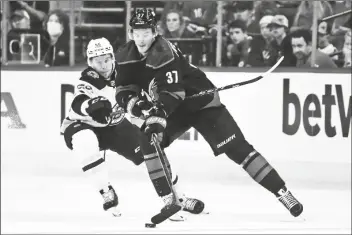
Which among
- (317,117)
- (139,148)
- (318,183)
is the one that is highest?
(139,148)

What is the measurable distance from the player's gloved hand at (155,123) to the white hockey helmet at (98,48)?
0.77 ft

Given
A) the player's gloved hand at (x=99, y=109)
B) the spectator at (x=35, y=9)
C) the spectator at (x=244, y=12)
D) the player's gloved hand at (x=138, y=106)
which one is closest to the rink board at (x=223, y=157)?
the spectator at (x=244, y=12)

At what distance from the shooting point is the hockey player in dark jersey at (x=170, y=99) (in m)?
2.94

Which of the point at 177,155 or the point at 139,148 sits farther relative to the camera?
the point at 177,155

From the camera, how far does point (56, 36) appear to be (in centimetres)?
363

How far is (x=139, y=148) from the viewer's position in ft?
10.7

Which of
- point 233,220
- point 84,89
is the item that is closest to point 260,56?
point 84,89

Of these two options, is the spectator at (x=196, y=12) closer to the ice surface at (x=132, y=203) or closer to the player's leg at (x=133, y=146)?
the player's leg at (x=133, y=146)

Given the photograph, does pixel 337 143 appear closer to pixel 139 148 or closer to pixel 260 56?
pixel 260 56

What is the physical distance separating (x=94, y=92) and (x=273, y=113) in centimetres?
442

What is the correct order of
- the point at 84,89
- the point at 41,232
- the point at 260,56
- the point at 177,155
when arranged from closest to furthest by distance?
the point at 84,89
the point at 260,56
the point at 41,232
the point at 177,155

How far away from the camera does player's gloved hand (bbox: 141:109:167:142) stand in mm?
3029

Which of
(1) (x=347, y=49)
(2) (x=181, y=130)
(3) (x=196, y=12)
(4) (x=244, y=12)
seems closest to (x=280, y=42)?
(3) (x=196, y=12)

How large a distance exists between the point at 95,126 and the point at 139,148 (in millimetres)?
196
